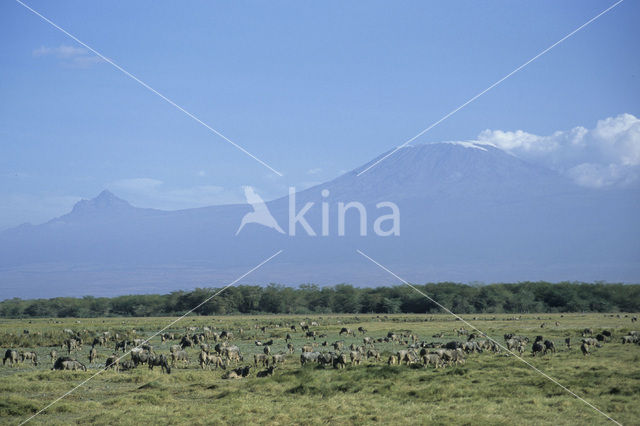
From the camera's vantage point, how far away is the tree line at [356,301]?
105 m

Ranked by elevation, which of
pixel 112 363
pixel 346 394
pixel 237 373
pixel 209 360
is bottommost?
pixel 346 394

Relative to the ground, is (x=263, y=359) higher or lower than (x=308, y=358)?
lower

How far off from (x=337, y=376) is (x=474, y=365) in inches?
252

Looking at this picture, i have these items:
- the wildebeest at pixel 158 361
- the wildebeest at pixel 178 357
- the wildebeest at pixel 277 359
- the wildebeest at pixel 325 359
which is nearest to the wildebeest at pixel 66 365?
the wildebeest at pixel 158 361

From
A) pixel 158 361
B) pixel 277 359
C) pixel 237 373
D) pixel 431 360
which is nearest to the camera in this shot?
pixel 237 373

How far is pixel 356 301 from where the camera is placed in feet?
371

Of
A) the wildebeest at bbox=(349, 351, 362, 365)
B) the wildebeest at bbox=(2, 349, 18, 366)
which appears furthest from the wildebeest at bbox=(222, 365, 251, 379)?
the wildebeest at bbox=(2, 349, 18, 366)

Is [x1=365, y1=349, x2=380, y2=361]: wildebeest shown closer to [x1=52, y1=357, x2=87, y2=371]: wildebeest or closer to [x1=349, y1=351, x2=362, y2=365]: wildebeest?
[x1=349, y1=351, x2=362, y2=365]: wildebeest

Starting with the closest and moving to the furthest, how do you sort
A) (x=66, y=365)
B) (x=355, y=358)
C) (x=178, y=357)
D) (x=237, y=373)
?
(x=237, y=373)
(x=66, y=365)
(x=355, y=358)
(x=178, y=357)

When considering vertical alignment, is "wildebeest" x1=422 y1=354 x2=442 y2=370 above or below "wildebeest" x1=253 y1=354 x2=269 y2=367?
above

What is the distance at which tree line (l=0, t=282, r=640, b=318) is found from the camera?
104562mm

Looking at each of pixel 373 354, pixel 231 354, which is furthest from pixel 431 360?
pixel 231 354

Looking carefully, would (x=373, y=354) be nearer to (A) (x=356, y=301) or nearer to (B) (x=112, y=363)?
(B) (x=112, y=363)

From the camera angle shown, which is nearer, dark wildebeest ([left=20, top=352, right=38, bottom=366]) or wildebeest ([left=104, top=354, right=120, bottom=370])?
wildebeest ([left=104, top=354, right=120, bottom=370])
